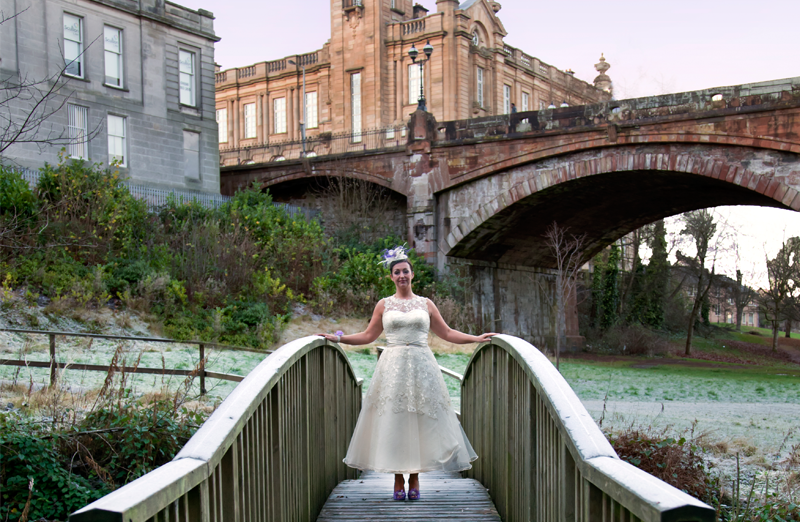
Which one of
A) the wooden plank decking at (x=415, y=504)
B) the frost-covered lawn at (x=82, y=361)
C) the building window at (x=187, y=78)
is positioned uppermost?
the building window at (x=187, y=78)

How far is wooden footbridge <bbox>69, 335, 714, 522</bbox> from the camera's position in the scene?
6.08ft

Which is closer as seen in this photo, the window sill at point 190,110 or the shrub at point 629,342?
the window sill at point 190,110

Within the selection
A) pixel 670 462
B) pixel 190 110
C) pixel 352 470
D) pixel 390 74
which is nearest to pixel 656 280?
pixel 390 74

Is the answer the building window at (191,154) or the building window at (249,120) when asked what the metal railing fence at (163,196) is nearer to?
the building window at (191,154)

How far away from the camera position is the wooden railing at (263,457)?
5.93 feet

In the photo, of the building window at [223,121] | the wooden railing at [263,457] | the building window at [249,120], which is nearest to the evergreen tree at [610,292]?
the building window at [249,120]

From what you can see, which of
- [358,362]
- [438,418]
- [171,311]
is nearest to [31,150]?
[171,311]

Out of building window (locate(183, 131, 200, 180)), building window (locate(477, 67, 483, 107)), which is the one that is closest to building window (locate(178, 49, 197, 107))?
building window (locate(183, 131, 200, 180))

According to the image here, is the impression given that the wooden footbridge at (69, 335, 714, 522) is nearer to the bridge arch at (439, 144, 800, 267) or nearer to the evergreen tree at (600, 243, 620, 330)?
the bridge arch at (439, 144, 800, 267)

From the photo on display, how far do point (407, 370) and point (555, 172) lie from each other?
52.1 feet

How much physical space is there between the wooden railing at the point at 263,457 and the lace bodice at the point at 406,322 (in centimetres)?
43

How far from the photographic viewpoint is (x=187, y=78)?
2408 centimetres

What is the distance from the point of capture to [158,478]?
181cm

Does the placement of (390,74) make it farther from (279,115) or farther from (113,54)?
(113,54)
